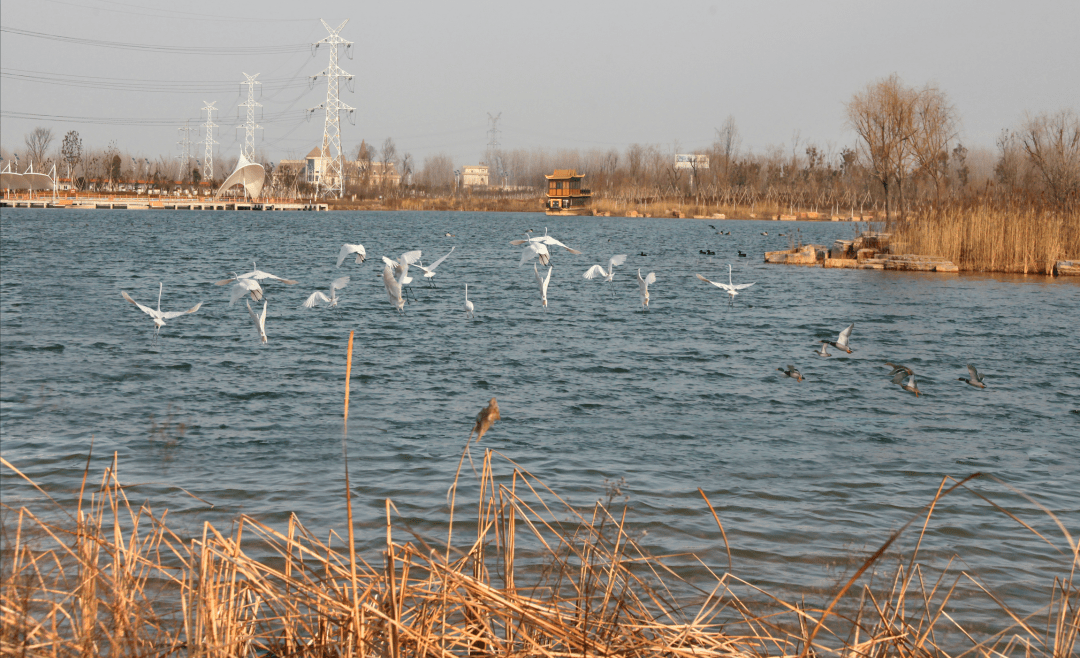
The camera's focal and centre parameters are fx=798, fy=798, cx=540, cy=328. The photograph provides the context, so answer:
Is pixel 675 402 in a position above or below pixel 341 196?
below

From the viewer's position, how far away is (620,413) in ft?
29.4

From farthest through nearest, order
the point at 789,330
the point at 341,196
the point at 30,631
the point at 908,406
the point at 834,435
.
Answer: the point at 341,196 → the point at 789,330 → the point at 908,406 → the point at 834,435 → the point at 30,631

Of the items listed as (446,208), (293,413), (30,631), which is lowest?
(293,413)

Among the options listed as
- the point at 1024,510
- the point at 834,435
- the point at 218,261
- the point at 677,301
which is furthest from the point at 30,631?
the point at 218,261

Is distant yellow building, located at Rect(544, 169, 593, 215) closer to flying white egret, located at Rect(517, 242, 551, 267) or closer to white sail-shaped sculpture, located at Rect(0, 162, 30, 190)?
Result: white sail-shaped sculpture, located at Rect(0, 162, 30, 190)

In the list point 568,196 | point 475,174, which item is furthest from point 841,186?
point 475,174

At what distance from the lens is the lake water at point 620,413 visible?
5.56 metres

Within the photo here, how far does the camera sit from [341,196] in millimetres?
119125

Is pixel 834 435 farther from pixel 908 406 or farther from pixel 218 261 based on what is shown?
pixel 218 261

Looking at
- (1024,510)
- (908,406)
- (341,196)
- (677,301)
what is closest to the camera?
(1024,510)

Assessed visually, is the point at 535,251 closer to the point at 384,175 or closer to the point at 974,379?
the point at 974,379

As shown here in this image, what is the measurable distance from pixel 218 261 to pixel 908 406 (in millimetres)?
28470

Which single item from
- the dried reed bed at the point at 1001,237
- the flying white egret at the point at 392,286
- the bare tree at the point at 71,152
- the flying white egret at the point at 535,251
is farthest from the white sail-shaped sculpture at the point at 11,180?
the flying white egret at the point at 392,286

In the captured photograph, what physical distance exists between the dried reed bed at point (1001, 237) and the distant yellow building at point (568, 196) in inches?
3380
